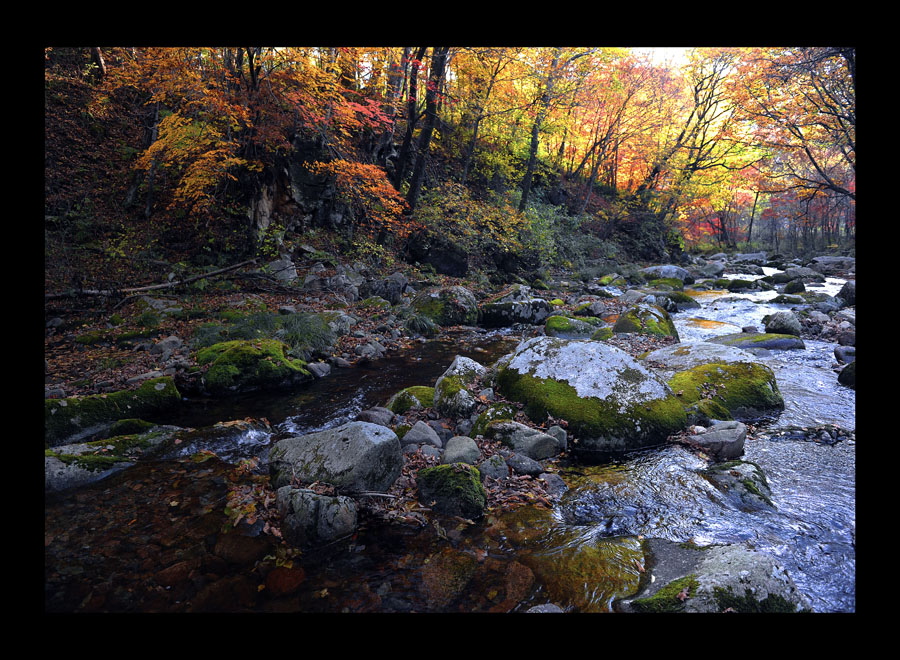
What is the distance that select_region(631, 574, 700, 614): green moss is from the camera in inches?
102

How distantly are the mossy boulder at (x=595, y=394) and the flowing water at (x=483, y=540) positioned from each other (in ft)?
1.16

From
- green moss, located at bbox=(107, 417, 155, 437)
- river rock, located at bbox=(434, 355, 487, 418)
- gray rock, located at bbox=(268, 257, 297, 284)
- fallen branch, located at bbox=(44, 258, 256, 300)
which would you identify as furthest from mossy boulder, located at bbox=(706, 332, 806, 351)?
fallen branch, located at bbox=(44, 258, 256, 300)

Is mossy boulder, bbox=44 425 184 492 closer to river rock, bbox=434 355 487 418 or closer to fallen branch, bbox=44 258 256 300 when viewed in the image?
river rock, bbox=434 355 487 418

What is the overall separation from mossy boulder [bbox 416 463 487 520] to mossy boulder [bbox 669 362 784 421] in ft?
12.5

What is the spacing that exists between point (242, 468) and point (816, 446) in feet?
23.3

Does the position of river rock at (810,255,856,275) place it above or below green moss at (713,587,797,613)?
above

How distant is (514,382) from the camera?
597 cm

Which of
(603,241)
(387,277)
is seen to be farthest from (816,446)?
(603,241)

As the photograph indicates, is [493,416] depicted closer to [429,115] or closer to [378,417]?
[378,417]

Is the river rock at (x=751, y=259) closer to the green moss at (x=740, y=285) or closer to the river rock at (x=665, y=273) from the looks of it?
the river rock at (x=665, y=273)

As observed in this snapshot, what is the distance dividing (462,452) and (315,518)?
1.73 metres

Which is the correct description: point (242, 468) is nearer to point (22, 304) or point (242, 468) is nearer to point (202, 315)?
point (22, 304)

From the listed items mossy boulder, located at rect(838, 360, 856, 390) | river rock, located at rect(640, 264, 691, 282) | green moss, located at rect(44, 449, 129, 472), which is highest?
river rock, located at rect(640, 264, 691, 282)

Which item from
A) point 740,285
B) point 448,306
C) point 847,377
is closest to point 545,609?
point 847,377
